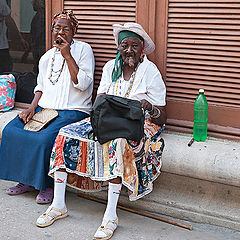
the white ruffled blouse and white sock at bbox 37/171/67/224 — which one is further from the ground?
the white ruffled blouse

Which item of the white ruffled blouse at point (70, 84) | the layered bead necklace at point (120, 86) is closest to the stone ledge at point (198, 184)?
the layered bead necklace at point (120, 86)

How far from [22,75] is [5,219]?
2072mm

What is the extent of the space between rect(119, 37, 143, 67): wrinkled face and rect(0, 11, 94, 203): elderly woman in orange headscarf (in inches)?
20.2

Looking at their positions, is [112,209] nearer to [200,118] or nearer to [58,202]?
[58,202]

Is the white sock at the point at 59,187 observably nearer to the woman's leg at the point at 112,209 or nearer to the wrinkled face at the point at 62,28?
the woman's leg at the point at 112,209

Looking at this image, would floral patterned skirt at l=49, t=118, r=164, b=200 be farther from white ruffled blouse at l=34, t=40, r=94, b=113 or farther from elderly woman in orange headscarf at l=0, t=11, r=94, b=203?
white ruffled blouse at l=34, t=40, r=94, b=113

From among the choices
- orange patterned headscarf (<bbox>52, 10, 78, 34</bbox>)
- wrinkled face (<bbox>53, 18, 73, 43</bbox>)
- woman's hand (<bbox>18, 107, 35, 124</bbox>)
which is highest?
orange patterned headscarf (<bbox>52, 10, 78, 34</bbox>)

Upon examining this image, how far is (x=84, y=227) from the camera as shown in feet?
11.9

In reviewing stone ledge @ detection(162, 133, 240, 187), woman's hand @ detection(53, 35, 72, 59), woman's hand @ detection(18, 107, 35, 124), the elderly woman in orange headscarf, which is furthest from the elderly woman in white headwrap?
woman's hand @ detection(18, 107, 35, 124)

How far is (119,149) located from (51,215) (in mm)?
817

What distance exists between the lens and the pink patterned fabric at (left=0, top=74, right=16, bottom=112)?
16.8 feet

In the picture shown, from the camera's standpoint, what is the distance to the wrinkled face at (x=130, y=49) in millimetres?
3949

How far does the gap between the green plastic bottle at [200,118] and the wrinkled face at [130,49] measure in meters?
0.65

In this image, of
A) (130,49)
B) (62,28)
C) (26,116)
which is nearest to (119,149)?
(130,49)
